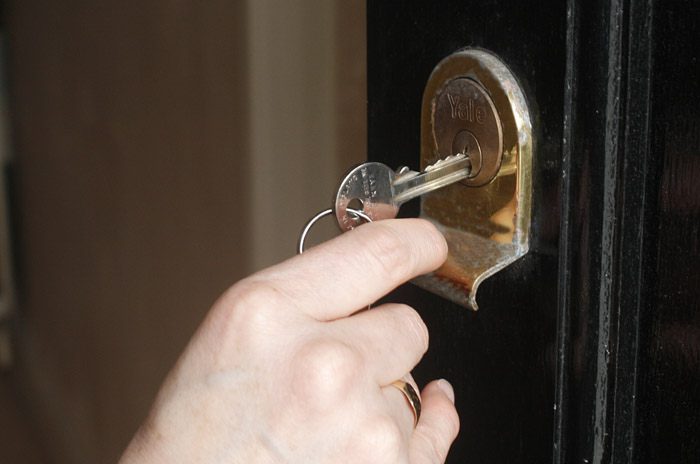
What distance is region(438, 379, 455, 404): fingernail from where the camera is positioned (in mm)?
448

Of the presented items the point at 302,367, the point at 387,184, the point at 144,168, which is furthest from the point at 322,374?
the point at 144,168

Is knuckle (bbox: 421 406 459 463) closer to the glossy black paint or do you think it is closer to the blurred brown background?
the glossy black paint

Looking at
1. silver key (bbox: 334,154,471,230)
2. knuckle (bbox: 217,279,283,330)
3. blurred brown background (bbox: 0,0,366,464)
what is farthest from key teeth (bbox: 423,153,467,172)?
blurred brown background (bbox: 0,0,366,464)

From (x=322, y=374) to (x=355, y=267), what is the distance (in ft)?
0.19

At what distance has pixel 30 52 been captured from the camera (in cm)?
254

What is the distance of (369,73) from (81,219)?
1.78 metres

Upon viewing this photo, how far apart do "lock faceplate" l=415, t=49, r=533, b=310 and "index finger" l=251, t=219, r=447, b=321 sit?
2 centimetres

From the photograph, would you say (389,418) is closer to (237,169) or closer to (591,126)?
(591,126)

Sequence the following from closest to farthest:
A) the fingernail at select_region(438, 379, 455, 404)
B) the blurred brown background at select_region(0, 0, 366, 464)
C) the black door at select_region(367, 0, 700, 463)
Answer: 1. the black door at select_region(367, 0, 700, 463)
2. the fingernail at select_region(438, 379, 455, 404)
3. the blurred brown background at select_region(0, 0, 366, 464)

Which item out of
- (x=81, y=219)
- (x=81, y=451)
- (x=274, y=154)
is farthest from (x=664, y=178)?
(x=81, y=451)

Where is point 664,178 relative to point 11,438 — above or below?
above

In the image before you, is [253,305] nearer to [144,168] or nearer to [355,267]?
[355,267]

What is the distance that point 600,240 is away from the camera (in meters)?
0.36

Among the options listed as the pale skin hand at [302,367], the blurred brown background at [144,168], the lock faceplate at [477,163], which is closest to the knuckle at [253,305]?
the pale skin hand at [302,367]
